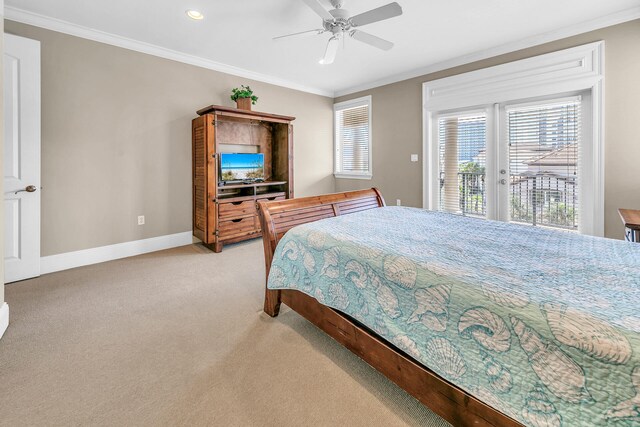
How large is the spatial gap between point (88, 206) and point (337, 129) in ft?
14.2

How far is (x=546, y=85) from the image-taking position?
3490 millimetres

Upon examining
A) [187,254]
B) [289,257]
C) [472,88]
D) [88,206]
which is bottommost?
[187,254]

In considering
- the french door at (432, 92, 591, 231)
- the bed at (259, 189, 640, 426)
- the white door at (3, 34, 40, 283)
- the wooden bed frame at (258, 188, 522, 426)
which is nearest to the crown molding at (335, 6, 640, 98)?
the french door at (432, 92, 591, 231)

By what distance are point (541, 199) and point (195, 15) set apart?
448 centimetres

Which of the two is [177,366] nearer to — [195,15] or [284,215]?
[284,215]

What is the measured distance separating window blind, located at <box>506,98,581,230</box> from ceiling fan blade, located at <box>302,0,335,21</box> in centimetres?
274

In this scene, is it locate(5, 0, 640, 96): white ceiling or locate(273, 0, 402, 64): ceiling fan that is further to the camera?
locate(5, 0, 640, 96): white ceiling

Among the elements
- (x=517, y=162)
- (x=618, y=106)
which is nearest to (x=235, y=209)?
(x=517, y=162)

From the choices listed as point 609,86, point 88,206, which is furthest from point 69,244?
point 609,86

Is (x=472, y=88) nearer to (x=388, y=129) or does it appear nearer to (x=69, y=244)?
(x=388, y=129)

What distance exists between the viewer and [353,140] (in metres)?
5.82

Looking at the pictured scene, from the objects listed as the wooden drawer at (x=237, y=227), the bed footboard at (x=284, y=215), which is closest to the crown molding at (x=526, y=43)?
the bed footboard at (x=284, y=215)

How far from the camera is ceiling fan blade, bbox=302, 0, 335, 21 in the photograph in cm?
234

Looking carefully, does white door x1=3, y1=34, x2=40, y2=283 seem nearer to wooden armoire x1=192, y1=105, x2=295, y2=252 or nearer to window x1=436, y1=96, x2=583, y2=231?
wooden armoire x1=192, y1=105, x2=295, y2=252
